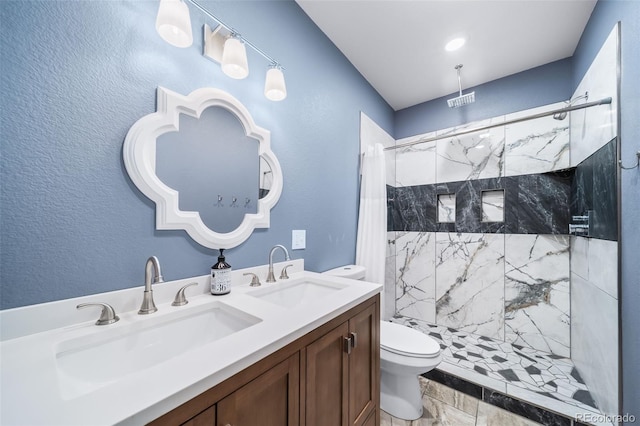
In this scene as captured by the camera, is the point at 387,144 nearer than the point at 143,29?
No

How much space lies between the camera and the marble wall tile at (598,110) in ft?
4.28

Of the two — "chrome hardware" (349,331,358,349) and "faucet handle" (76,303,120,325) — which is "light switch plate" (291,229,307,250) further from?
"faucet handle" (76,303,120,325)

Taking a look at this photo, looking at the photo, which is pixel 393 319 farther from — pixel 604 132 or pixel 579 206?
pixel 604 132

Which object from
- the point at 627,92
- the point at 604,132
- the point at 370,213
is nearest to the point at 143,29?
the point at 370,213

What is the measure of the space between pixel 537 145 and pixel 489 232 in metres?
0.91

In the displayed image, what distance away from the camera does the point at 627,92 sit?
3.90 ft

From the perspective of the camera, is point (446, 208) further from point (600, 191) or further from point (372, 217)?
point (600, 191)

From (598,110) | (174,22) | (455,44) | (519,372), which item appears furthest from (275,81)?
(519,372)

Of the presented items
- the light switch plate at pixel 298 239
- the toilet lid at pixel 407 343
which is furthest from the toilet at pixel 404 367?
the light switch plate at pixel 298 239

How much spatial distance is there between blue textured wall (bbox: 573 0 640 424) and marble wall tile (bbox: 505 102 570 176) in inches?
38.3

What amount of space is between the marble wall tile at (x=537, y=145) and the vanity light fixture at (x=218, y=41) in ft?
7.57

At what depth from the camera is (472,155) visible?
2455mm

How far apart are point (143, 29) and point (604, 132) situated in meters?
2.48

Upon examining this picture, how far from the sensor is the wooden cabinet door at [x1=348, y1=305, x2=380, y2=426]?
101 cm
